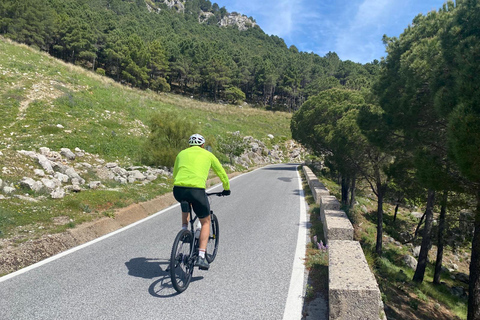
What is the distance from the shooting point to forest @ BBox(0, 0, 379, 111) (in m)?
54.8

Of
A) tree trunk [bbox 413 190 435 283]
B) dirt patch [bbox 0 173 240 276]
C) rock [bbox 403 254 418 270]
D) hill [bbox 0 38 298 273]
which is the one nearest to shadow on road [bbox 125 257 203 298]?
dirt patch [bbox 0 173 240 276]

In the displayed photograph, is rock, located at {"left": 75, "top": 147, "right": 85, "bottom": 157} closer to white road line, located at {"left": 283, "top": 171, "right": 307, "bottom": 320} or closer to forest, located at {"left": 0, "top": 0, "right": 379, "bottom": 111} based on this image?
white road line, located at {"left": 283, "top": 171, "right": 307, "bottom": 320}

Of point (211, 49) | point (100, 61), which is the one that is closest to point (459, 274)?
point (100, 61)

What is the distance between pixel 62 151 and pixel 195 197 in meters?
11.8

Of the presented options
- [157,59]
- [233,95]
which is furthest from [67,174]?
[233,95]

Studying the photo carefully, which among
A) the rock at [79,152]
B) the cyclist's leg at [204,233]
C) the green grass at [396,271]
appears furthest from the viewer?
the rock at [79,152]

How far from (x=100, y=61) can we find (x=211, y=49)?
27.8 m

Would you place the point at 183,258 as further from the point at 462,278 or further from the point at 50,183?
the point at 462,278

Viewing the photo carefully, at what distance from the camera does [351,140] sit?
15945 millimetres

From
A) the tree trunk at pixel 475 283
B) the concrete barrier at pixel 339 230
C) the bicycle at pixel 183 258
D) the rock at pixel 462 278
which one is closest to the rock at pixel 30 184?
the bicycle at pixel 183 258

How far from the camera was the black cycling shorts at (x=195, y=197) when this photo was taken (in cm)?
462

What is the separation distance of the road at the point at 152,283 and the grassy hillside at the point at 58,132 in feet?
4.82

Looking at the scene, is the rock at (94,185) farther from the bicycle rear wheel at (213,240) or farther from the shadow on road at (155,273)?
the bicycle rear wheel at (213,240)

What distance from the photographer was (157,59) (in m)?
65.0
